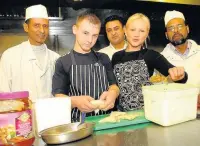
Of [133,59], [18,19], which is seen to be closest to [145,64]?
[133,59]

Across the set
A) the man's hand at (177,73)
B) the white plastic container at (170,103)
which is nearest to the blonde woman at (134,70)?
the man's hand at (177,73)

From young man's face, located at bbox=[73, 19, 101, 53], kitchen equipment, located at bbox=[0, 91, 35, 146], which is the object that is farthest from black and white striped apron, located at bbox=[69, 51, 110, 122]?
kitchen equipment, located at bbox=[0, 91, 35, 146]

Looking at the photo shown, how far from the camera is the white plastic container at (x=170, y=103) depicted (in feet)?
2.68

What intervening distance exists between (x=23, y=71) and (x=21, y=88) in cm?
11

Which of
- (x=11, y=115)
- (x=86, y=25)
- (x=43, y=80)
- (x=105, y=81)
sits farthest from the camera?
(x=43, y=80)

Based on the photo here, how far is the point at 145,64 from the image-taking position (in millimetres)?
1193

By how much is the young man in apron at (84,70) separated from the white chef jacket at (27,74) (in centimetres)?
45

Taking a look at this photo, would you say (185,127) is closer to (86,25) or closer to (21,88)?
(86,25)

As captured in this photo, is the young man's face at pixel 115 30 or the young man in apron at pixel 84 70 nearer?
the young man in apron at pixel 84 70

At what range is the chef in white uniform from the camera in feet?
5.05

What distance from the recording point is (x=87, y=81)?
1147 millimetres

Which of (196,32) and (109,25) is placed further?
(196,32)

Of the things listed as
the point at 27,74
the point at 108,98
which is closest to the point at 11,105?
the point at 108,98

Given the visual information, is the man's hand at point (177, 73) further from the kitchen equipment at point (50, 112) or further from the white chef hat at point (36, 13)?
the white chef hat at point (36, 13)
